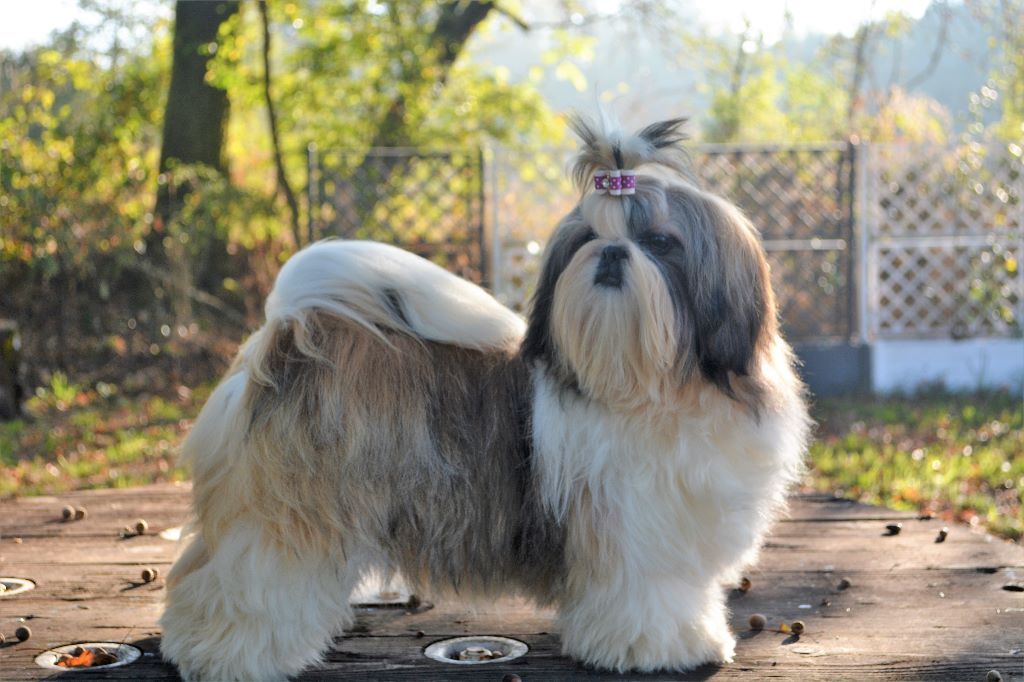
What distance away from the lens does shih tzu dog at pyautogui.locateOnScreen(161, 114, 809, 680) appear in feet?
7.96

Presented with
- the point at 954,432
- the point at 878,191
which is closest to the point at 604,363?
the point at 954,432

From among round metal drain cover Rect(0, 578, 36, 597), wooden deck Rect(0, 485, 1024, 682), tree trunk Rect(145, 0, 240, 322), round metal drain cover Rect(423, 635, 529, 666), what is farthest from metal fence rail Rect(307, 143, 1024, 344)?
round metal drain cover Rect(423, 635, 529, 666)

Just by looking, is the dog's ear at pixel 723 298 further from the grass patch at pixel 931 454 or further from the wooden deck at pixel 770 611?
the grass patch at pixel 931 454

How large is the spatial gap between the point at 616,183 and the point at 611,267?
21 cm

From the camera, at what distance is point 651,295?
2305 millimetres

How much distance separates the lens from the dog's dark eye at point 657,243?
2.41 meters

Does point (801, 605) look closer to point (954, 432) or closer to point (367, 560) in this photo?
point (367, 560)

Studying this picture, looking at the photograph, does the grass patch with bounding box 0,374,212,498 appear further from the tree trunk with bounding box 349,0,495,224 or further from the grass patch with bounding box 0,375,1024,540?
the tree trunk with bounding box 349,0,495,224

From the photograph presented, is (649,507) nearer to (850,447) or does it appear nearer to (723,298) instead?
(723,298)

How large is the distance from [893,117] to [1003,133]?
120 cm

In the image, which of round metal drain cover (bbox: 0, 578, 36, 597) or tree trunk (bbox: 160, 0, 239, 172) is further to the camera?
tree trunk (bbox: 160, 0, 239, 172)

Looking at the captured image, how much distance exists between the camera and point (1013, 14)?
10.1 meters

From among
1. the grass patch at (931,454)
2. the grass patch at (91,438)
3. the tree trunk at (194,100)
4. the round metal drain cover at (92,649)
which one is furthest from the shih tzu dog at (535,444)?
the tree trunk at (194,100)

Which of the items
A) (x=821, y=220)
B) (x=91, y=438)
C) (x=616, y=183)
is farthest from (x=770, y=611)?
(x=821, y=220)
